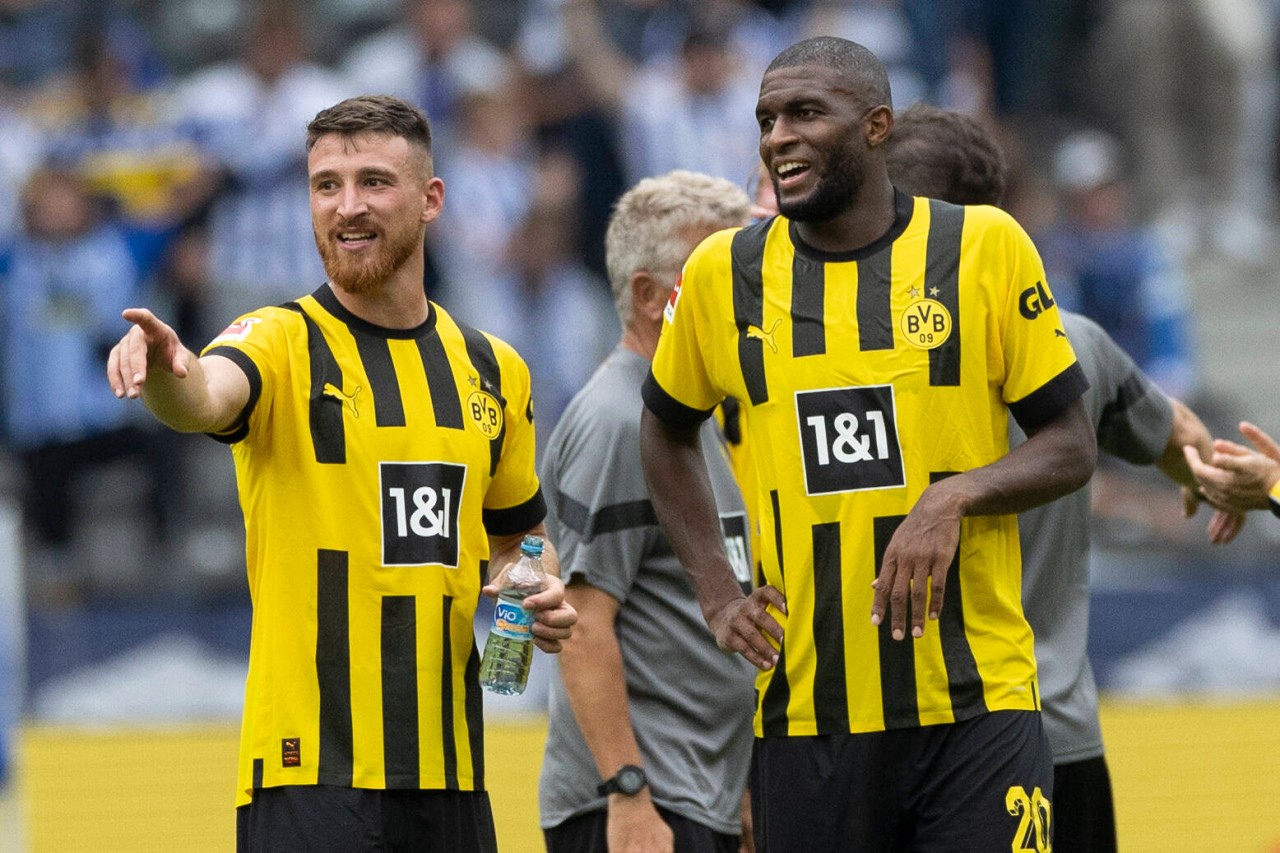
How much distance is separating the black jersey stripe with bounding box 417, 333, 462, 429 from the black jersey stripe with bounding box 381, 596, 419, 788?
42cm

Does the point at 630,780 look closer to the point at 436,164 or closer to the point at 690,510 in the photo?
the point at 690,510

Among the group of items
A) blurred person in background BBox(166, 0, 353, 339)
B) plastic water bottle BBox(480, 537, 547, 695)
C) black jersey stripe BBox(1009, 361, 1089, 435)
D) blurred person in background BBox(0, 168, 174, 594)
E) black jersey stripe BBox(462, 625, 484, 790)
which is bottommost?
black jersey stripe BBox(462, 625, 484, 790)

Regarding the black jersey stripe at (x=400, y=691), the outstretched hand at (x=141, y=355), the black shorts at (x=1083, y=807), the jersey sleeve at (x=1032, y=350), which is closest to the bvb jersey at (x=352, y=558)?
the black jersey stripe at (x=400, y=691)

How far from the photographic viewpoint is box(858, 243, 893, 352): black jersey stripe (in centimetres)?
381

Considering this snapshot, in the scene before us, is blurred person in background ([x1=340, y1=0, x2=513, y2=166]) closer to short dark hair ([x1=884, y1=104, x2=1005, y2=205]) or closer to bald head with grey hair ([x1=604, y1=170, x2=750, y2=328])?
bald head with grey hair ([x1=604, y1=170, x2=750, y2=328])

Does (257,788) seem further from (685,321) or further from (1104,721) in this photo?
(1104,721)

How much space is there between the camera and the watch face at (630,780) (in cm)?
452

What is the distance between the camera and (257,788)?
3.87m

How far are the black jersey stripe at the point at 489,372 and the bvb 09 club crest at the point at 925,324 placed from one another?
1004mm

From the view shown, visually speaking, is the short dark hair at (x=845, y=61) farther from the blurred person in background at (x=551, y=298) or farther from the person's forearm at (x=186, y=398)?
the blurred person in background at (x=551, y=298)

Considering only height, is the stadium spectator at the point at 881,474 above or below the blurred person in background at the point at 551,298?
below

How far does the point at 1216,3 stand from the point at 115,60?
7.91 m

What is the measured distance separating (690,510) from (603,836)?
3.32 ft

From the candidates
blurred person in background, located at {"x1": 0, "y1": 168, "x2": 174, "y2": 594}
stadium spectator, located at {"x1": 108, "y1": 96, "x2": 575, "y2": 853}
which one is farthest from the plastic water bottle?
blurred person in background, located at {"x1": 0, "y1": 168, "x2": 174, "y2": 594}
